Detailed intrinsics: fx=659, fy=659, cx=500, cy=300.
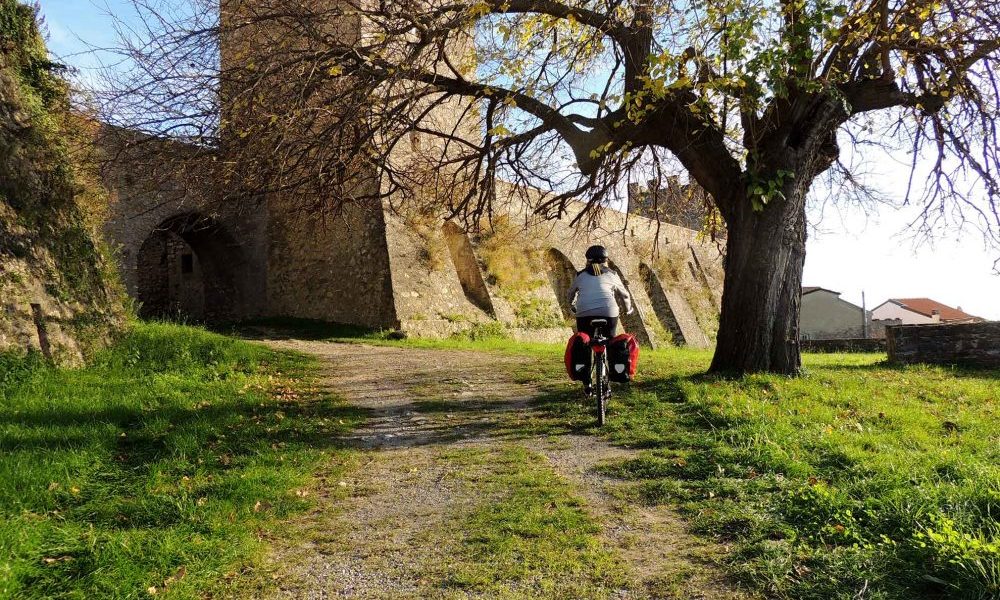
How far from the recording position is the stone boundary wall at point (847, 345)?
19052mm

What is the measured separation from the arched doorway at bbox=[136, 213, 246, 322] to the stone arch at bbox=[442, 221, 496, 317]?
241 inches

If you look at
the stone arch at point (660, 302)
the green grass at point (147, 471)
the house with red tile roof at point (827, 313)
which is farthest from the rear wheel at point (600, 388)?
the house with red tile roof at point (827, 313)

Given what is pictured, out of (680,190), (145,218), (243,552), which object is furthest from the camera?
(145,218)

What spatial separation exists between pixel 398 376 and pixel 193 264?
14946 mm

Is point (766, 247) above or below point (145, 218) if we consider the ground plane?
below

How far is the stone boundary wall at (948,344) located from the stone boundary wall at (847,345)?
840cm

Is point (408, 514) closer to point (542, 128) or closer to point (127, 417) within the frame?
point (127, 417)

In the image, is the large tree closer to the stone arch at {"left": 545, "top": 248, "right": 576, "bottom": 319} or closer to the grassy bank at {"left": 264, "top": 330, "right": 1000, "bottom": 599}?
the grassy bank at {"left": 264, "top": 330, "right": 1000, "bottom": 599}

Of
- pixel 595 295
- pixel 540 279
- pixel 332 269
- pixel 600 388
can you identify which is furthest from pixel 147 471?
pixel 540 279

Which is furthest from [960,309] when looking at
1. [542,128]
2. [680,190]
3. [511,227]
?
[542,128]

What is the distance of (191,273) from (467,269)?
9614mm

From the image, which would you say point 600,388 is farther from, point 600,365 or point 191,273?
point 191,273

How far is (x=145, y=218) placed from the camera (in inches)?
651

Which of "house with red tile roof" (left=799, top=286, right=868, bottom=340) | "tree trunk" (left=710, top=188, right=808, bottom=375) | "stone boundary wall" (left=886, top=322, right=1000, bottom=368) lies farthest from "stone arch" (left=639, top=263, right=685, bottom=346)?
"house with red tile roof" (left=799, top=286, right=868, bottom=340)
